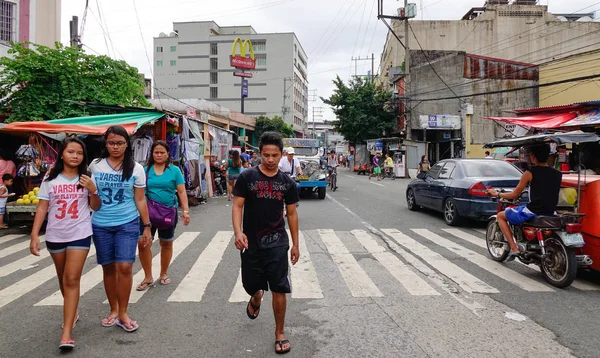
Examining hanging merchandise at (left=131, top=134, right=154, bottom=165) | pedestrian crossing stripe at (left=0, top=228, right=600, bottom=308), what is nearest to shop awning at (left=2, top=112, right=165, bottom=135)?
hanging merchandise at (left=131, top=134, right=154, bottom=165)

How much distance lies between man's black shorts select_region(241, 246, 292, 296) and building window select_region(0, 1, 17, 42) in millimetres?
18234

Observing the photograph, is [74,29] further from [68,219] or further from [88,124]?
[68,219]

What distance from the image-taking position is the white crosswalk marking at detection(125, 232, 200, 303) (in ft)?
16.7

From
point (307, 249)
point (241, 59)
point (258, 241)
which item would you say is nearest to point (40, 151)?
point (307, 249)

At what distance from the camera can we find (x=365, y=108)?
38.4 metres

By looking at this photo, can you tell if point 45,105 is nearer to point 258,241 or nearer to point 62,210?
point 62,210

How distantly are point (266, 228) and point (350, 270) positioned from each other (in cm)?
301

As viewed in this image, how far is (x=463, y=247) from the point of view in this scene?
7898 millimetres

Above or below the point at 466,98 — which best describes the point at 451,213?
below

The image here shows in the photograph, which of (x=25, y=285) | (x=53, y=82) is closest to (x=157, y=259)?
(x=25, y=285)

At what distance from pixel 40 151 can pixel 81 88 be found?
3.25 meters

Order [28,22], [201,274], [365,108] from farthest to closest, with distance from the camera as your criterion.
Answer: [365,108]
[28,22]
[201,274]

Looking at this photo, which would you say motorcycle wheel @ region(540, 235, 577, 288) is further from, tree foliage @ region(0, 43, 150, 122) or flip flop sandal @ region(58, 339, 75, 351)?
tree foliage @ region(0, 43, 150, 122)

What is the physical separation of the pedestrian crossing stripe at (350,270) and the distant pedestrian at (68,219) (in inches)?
50.7
